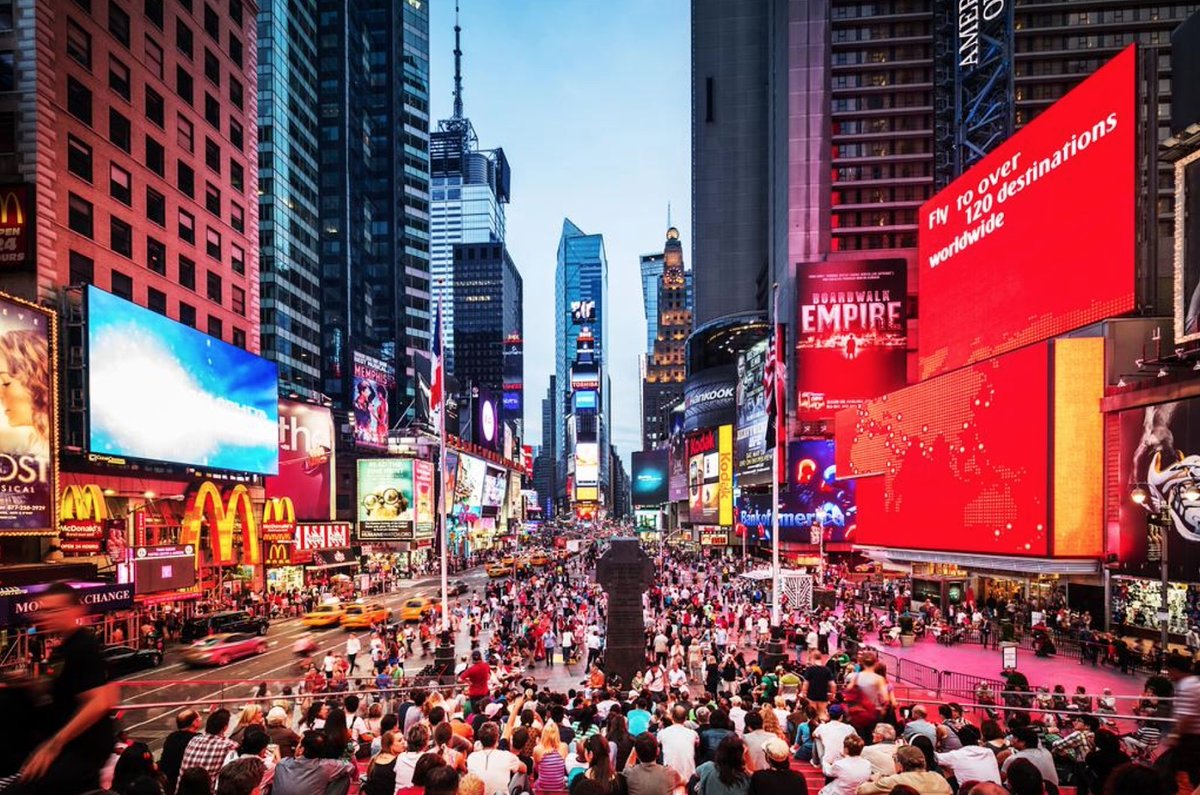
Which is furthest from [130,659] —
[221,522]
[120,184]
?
[120,184]

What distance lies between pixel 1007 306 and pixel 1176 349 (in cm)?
1037

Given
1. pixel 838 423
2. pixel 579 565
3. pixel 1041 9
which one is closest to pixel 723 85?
pixel 1041 9

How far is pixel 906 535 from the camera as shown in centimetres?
3744

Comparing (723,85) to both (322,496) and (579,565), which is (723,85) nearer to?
(579,565)

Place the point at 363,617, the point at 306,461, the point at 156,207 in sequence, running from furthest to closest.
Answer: the point at 306,461, the point at 363,617, the point at 156,207

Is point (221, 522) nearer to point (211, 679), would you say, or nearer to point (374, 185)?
point (211, 679)

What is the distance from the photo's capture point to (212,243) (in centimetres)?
4319

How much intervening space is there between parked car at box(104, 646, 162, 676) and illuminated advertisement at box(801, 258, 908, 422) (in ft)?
165

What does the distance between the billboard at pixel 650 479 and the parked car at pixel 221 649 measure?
135219 mm

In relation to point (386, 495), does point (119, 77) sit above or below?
above

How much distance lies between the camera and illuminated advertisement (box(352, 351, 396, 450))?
73.4m

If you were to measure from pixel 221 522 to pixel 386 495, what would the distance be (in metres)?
31.7

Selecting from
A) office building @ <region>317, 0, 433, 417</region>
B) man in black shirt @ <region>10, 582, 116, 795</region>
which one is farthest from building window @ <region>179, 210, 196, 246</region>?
office building @ <region>317, 0, 433, 417</region>

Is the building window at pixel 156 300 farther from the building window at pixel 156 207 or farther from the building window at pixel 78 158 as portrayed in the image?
the building window at pixel 78 158
